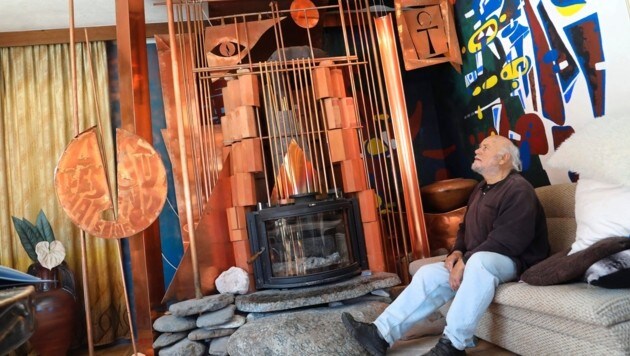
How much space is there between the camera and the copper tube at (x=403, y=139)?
304cm

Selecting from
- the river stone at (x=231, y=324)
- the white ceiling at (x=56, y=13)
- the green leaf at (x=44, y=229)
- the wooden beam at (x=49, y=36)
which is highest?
the white ceiling at (x=56, y=13)

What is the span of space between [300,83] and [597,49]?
1.71 meters

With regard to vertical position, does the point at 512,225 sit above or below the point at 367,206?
below

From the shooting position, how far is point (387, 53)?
3184 mm

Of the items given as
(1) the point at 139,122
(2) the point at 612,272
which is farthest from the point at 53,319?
(2) the point at 612,272

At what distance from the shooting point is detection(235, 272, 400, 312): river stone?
2359 millimetres

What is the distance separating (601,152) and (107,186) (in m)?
2.25

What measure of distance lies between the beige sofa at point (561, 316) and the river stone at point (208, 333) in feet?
4.24

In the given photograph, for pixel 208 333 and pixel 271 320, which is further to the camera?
pixel 208 333

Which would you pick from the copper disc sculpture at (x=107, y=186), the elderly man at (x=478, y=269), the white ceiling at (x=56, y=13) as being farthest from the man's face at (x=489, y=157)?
the white ceiling at (x=56, y=13)

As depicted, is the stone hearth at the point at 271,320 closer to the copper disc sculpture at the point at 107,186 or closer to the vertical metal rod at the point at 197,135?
the copper disc sculpture at the point at 107,186

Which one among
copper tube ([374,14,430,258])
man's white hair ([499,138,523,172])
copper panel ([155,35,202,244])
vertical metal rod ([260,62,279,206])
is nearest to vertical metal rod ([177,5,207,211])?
copper panel ([155,35,202,244])

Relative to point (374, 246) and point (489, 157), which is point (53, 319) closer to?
point (374, 246)

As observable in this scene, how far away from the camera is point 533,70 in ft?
9.02
